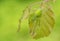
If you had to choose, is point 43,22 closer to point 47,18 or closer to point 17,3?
point 47,18

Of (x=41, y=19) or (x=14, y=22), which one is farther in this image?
(x=14, y=22)

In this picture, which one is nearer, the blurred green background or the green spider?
the green spider

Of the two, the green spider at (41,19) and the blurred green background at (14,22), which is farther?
the blurred green background at (14,22)

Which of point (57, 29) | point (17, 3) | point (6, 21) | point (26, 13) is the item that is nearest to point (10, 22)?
point (6, 21)
